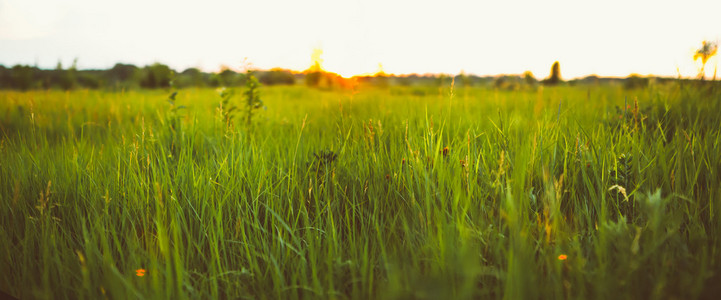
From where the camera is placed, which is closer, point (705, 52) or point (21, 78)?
point (705, 52)

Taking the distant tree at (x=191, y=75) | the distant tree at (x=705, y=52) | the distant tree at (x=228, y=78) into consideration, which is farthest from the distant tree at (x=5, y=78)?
the distant tree at (x=705, y=52)

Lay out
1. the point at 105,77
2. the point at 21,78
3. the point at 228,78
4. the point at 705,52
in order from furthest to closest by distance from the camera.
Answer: the point at 105,77, the point at 21,78, the point at 228,78, the point at 705,52

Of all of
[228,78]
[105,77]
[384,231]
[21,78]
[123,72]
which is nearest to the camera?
[384,231]

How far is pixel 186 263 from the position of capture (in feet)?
4.08

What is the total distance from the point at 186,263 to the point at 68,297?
1.15 ft

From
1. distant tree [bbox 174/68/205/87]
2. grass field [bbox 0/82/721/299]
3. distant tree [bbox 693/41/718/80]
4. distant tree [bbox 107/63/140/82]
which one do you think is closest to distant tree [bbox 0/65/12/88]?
distant tree [bbox 107/63/140/82]

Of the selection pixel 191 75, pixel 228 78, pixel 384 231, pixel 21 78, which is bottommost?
pixel 384 231

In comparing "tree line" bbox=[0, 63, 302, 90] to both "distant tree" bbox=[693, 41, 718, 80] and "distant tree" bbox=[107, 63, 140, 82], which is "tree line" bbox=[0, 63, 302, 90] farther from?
"distant tree" bbox=[693, 41, 718, 80]

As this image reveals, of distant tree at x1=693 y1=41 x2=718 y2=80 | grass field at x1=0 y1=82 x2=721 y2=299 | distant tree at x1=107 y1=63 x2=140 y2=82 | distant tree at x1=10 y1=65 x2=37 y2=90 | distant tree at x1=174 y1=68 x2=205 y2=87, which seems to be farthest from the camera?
distant tree at x1=107 y1=63 x2=140 y2=82

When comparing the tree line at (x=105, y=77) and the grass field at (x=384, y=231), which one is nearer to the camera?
the grass field at (x=384, y=231)

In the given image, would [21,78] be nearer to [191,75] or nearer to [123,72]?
[123,72]

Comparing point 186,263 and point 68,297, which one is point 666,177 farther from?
point 68,297

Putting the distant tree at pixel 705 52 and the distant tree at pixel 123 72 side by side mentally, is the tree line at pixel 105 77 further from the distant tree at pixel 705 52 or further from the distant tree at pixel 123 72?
the distant tree at pixel 705 52

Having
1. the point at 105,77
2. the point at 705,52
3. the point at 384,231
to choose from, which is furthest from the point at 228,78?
the point at 105,77
